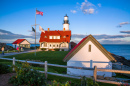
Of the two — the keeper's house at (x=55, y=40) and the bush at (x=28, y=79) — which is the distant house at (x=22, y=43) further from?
the bush at (x=28, y=79)

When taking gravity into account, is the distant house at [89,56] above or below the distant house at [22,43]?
below

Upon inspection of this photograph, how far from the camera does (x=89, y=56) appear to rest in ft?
35.7

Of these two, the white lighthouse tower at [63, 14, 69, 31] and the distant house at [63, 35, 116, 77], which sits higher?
the white lighthouse tower at [63, 14, 69, 31]

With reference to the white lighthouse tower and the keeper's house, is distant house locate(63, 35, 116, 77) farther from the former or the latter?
the white lighthouse tower

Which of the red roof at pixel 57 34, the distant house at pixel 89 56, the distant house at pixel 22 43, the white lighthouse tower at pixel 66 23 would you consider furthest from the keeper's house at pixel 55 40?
the distant house at pixel 89 56

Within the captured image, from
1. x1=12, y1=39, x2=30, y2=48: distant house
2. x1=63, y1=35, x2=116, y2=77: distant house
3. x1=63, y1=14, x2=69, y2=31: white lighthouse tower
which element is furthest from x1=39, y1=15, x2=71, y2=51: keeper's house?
x1=63, y1=35, x2=116, y2=77: distant house

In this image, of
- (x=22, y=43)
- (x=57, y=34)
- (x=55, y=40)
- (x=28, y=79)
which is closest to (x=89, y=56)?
(x=28, y=79)

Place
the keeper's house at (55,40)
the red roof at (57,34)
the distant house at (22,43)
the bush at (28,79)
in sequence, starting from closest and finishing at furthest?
the bush at (28,79) < the keeper's house at (55,40) < the red roof at (57,34) < the distant house at (22,43)

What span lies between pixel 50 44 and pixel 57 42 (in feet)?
11.0

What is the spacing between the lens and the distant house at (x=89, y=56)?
34.7ft

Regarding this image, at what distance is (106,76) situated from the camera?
10.6 metres

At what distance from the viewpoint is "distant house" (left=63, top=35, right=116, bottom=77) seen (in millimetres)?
10586

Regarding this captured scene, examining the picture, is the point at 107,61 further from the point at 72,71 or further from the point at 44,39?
the point at 44,39

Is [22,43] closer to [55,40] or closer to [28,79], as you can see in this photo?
[55,40]
